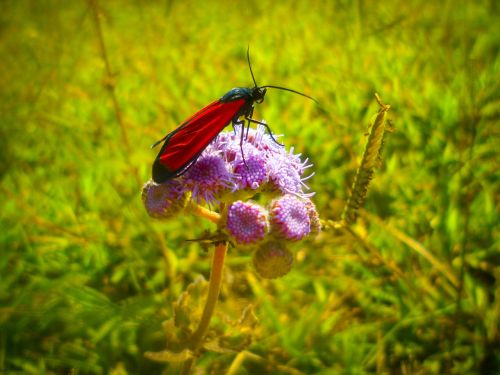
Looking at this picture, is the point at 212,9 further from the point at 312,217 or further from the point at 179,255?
the point at 312,217

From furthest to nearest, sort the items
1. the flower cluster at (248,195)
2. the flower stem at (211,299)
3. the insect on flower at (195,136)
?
the flower stem at (211,299), the flower cluster at (248,195), the insect on flower at (195,136)

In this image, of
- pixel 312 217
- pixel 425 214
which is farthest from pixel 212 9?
pixel 312 217

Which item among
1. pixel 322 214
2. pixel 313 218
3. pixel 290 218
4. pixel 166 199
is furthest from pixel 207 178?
pixel 322 214

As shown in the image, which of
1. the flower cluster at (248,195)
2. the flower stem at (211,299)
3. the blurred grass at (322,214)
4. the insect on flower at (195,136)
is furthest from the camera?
the blurred grass at (322,214)

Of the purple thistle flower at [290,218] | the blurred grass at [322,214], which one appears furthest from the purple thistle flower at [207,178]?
the blurred grass at [322,214]

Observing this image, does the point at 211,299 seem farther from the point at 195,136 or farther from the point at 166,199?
the point at 195,136

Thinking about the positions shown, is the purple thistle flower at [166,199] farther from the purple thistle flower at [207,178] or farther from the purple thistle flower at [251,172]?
the purple thistle flower at [251,172]

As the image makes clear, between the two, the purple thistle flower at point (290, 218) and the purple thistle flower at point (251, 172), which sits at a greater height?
the purple thistle flower at point (251, 172)
